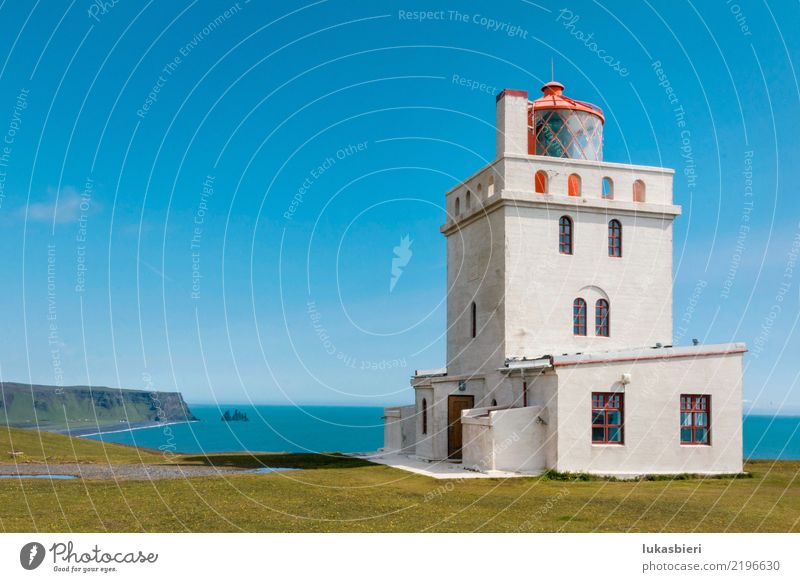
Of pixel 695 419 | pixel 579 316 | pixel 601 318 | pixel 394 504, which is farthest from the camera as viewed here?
pixel 601 318

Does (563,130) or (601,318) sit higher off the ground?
(563,130)

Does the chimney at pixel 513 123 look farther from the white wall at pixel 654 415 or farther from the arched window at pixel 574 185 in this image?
the white wall at pixel 654 415

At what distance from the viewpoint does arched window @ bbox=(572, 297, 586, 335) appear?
30.0 m

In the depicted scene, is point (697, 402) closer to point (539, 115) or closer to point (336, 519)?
point (539, 115)

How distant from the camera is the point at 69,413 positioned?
16175 cm

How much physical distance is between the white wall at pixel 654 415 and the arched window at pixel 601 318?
434 cm

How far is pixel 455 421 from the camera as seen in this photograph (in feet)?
99.8

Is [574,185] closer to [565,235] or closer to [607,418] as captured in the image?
[565,235]

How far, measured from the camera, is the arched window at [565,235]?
3003 centimetres

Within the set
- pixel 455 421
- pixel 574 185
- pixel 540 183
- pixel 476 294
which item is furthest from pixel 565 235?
pixel 455 421

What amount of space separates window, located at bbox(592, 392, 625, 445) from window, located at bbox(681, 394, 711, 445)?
225cm

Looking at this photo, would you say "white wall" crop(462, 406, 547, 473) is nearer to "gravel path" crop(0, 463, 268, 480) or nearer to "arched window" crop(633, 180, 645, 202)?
"gravel path" crop(0, 463, 268, 480)

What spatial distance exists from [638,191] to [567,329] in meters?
6.15

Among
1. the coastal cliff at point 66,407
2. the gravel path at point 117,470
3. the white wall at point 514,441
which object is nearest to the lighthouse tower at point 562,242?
the white wall at point 514,441
